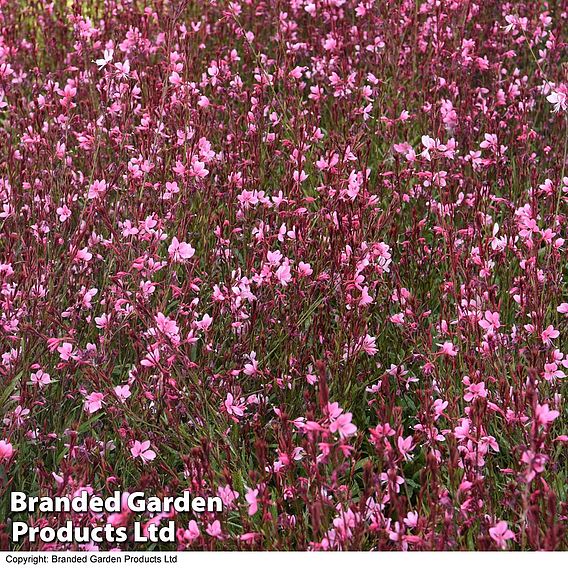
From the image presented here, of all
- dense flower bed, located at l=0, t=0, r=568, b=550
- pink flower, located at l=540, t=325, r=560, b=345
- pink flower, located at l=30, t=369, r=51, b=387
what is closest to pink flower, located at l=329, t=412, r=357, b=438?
dense flower bed, located at l=0, t=0, r=568, b=550

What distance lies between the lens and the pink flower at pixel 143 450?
2334 mm

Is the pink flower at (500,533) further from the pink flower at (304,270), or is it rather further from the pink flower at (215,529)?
the pink flower at (304,270)

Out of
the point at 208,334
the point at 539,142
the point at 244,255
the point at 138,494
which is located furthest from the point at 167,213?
the point at 539,142

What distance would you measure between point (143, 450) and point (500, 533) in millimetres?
998

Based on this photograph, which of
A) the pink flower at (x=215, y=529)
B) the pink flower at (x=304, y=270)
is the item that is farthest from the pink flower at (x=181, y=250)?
the pink flower at (x=215, y=529)

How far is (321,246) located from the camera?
115 inches

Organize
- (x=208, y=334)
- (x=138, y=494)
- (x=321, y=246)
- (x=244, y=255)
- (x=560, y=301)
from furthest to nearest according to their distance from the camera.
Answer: (x=244, y=255), (x=560, y=301), (x=321, y=246), (x=208, y=334), (x=138, y=494)

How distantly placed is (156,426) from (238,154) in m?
1.52

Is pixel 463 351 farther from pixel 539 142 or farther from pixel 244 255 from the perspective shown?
pixel 539 142

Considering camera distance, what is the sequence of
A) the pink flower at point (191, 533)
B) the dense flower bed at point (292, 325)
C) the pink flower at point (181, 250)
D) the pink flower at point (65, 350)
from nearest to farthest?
the pink flower at point (191, 533)
the dense flower bed at point (292, 325)
the pink flower at point (65, 350)
the pink flower at point (181, 250)

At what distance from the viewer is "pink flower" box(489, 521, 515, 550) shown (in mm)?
1782

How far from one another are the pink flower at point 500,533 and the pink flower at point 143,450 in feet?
3.06

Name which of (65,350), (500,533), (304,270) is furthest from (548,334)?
(65,350)

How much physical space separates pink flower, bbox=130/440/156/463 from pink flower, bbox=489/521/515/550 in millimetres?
933
